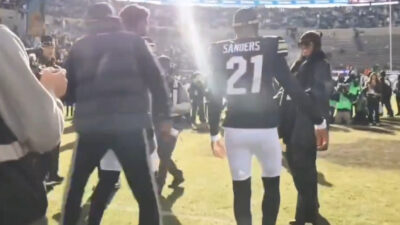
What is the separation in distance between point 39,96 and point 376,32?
5467cm

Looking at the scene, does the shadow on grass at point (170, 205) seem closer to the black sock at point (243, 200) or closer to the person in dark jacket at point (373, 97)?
the black sock at point (243, 200)

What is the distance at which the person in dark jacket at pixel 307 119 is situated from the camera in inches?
202

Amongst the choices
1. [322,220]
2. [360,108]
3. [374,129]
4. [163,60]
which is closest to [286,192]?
[322,220]

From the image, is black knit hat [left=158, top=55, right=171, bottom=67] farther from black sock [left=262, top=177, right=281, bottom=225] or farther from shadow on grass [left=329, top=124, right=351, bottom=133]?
shadow on grass [left=329, top=124, right=351, bottom=133]

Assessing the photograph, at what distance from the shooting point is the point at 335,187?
7.61m

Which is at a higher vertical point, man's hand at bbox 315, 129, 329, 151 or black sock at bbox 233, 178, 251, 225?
man's hand at bbox 315, 129, 329, 151

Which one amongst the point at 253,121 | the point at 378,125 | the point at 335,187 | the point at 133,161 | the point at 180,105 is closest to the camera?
→ the point at 133,161

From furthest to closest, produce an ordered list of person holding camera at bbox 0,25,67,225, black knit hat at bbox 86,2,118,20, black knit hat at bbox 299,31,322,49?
1. black knit hat at bbox 299,31,322,49
2. black knit hat at bbox 86,2,118,20
3. person holding camera at bbox 0,25,67,225

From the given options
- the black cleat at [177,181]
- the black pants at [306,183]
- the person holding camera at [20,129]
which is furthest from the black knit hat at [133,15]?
the black cleat at [177,181]

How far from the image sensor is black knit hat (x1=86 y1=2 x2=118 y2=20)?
400 centimetres

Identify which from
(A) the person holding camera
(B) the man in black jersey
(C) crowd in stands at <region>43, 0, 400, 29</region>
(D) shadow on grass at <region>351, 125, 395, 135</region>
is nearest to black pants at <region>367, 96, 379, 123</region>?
(D) shadow on grass at <region>351, 125, 395, 135</region>

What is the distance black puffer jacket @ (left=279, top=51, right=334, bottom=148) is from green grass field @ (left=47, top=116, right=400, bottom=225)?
3.40 feet

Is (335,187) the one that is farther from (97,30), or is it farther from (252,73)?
(97,30)

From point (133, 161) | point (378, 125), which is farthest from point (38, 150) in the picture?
point (378, 125)
